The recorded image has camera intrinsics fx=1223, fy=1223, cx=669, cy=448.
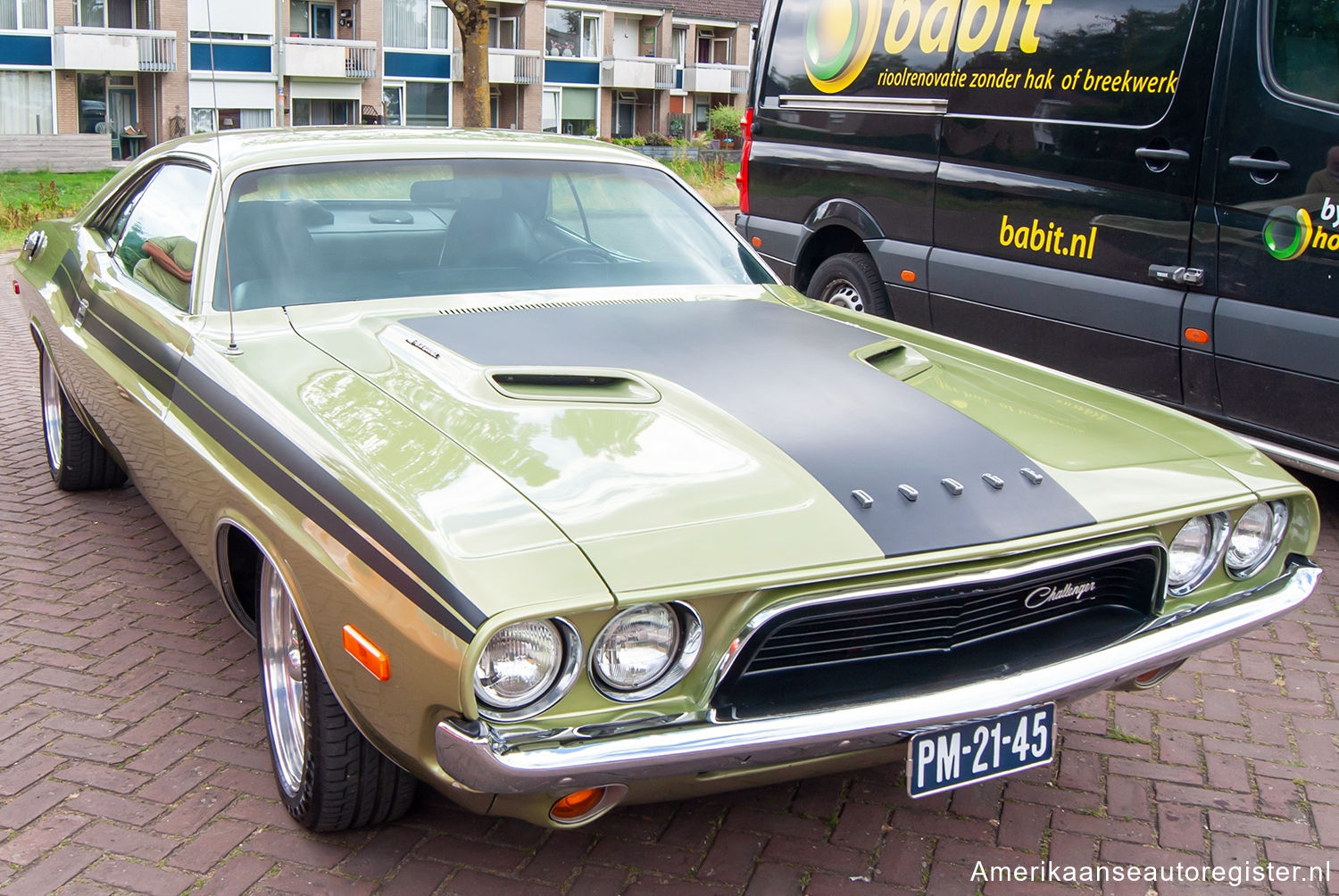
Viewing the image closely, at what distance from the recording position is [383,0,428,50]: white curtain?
4106 centimetres

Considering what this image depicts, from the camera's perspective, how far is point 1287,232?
483cm

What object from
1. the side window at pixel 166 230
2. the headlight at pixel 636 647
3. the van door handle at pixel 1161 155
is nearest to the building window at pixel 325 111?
the side window at pixel 166 230

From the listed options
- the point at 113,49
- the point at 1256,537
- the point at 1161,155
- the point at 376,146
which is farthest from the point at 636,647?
the point at 113,49

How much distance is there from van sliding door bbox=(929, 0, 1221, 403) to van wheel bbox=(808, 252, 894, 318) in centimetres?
46

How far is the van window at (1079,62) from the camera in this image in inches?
208

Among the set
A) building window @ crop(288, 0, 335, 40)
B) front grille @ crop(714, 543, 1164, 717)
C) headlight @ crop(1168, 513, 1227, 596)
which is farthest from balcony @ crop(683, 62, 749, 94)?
front grille @ crop(714, 543, 1164, 717)

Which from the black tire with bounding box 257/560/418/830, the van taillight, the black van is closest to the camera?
the black tire with bounding box 257/560/418/830

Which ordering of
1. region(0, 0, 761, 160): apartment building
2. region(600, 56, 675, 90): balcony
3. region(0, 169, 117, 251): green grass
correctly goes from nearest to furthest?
region(0, 169, 117, 251): green grass, region(0, 0, 761, 160): apartment building, region(600, 56, 675, 90): balcony

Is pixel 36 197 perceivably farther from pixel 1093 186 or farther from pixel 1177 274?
pixel 1177 274

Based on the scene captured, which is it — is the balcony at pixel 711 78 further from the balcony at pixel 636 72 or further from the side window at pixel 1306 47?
the side window at pixel 1306 47

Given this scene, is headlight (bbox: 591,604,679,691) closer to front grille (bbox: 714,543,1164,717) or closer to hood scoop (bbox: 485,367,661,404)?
front grille (bbox: 714,543,1164,717)

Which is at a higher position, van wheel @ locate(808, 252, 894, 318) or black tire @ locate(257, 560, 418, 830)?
van wheel @ locate(808, 252, 894, 318)

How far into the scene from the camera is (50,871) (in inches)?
107

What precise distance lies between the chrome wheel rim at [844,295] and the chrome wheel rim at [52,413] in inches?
163
